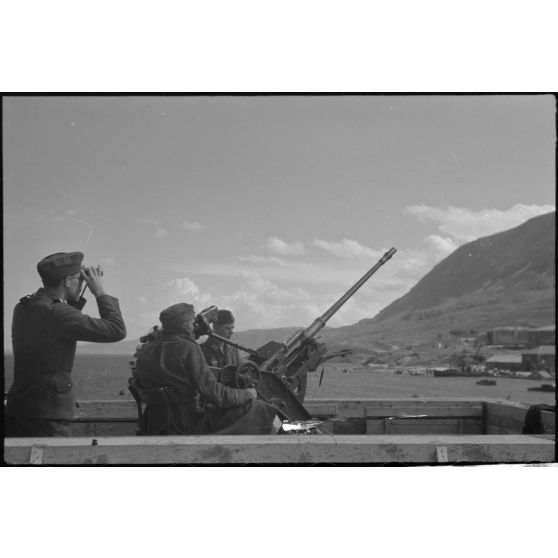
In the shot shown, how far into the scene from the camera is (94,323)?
7949mm

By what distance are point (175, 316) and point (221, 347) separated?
55 cm

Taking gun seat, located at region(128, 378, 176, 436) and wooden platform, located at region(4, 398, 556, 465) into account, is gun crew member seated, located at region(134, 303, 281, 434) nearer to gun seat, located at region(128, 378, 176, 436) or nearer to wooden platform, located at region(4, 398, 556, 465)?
gun seat, located at region(128, 378, 176, 436)

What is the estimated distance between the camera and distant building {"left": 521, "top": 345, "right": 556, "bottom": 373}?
8.43 meters

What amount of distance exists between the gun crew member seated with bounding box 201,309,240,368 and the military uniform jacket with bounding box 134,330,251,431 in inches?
8.6

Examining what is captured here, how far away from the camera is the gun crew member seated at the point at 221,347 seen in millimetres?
8211

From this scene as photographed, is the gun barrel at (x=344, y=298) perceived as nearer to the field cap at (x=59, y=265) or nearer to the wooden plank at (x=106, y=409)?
the wooden plank at (x=106, y=409)

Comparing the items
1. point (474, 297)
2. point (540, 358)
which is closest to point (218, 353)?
point (474, 297)

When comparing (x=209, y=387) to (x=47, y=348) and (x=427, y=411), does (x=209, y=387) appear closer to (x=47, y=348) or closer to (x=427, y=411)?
(x=47, y=348)

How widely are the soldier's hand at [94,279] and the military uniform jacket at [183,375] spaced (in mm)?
694

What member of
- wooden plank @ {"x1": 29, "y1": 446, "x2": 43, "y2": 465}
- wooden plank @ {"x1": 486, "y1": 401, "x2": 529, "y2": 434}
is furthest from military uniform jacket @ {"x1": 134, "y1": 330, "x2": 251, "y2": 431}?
wooden plank @ {"x1": 486, "y1": 401, "x2": 529, "y2": 434}

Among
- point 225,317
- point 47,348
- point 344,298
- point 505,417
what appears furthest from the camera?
point 505,417

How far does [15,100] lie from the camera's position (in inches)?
320

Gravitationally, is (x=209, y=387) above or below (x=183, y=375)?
below

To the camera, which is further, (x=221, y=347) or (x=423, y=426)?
(x=423, y=426)
